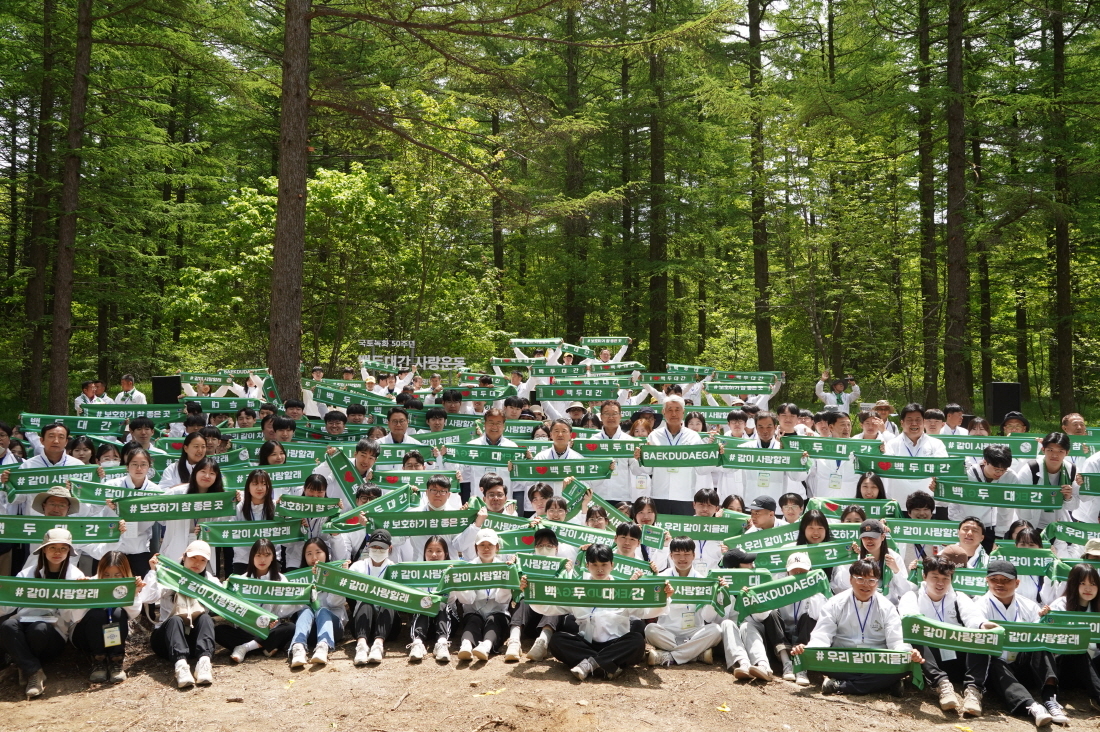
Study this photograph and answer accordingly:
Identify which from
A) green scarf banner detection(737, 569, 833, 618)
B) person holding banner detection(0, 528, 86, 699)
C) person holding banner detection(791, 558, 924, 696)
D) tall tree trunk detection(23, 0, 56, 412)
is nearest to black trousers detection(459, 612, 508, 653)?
green scarf banner detection(737, 569, 833, 618)

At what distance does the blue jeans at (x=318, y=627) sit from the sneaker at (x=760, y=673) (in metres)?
3.46

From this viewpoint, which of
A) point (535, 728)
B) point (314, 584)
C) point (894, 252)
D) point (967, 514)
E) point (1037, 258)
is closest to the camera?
point (535, 728)

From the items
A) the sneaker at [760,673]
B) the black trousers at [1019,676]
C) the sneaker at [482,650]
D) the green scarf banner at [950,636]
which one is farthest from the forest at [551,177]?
the black trousers at [1019,676]

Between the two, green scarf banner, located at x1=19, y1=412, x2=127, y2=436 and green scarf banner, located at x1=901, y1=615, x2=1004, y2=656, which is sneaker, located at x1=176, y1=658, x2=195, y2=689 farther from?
green scarf banner, located at x1=19, y1=412, x2=127, y2=436

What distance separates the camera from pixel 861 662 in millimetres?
6582

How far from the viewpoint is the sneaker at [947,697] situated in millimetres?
6363

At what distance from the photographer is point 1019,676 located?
668 cm

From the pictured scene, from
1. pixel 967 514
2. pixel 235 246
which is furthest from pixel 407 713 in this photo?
pixel 235 246

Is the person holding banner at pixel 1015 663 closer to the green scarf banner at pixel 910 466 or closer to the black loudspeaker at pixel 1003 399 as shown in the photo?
the green scarf banner at pixel 910 466

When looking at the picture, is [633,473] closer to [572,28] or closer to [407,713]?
[407,713]

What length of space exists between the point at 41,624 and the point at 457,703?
3.35m

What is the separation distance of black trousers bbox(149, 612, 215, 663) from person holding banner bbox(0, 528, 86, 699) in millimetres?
624

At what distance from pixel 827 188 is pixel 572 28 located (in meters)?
10.3

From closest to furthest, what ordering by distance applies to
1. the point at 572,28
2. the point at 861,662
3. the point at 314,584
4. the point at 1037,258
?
1. the point at 861,662
2. the point at 314,584
3. the point at 1037,258
4. the point at 572,28
